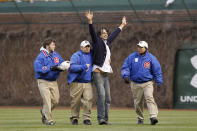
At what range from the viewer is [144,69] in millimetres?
14242

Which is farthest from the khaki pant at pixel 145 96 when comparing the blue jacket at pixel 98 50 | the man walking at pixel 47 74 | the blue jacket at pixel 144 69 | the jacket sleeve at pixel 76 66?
the man walking at pixel 47 74

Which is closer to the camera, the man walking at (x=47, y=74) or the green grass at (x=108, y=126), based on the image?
the green grass at (x=108, y=126)

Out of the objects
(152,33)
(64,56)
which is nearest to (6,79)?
(64,56)

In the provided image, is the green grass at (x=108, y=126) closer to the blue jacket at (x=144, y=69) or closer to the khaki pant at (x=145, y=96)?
the khaki pant at (x=145, y=96)

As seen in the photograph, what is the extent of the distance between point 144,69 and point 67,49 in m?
12.3

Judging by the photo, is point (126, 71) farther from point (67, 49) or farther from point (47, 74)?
point (67, 49)

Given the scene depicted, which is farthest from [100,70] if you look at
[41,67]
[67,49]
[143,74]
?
[67,49]

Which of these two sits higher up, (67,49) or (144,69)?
(67,49)

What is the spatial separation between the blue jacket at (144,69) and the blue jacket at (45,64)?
67.4 inches

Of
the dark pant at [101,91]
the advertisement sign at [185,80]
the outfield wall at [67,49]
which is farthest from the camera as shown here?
the outfield wall at [67,49]

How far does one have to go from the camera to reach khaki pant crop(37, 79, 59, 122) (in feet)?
45.7

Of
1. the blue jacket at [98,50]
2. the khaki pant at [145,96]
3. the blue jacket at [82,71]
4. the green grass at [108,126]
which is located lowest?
the green grass at [108,126]

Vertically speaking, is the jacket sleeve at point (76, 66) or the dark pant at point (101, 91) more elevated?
the jacket sleeve at point (76, 66)

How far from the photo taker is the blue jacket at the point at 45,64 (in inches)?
545
